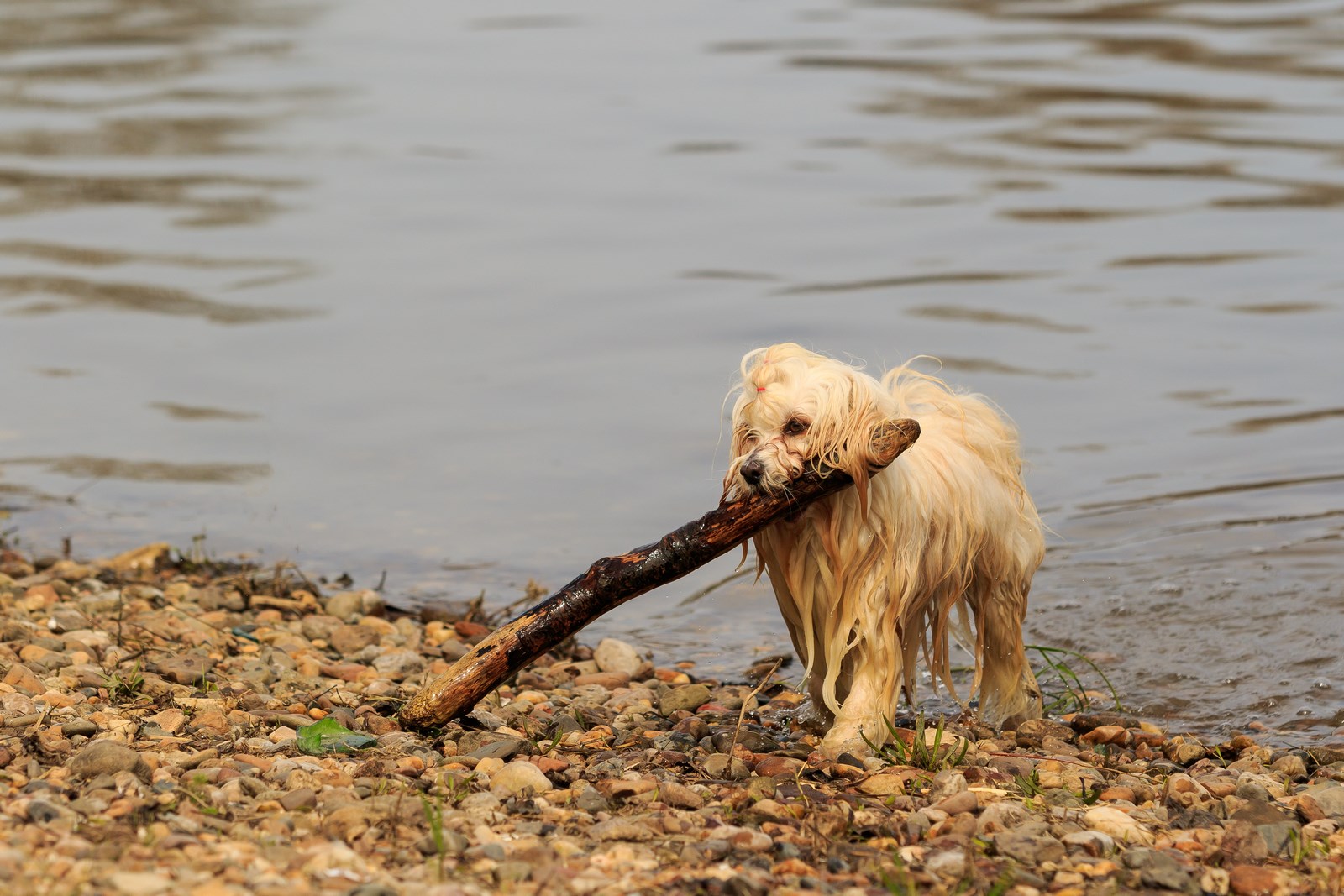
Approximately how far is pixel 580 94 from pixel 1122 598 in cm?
1364

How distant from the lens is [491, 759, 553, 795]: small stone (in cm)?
526

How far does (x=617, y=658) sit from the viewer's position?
759 centimetres

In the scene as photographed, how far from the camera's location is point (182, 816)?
471 cm

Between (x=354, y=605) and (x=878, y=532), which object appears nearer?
(x=878, y=532)

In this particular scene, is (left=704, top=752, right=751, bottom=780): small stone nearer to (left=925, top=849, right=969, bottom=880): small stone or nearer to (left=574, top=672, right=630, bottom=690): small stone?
(left=925, top=849, right=969, bottom=880): small stone

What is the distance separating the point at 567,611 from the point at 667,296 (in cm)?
817

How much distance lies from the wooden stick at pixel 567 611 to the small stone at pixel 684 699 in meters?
1.01

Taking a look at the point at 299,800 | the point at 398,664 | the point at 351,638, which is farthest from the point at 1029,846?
the point at 351,638

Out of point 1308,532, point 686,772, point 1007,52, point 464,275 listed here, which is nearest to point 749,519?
point 686,772

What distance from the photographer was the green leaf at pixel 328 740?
18.3ft

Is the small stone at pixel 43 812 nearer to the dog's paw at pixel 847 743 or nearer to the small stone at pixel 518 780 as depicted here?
the small stone at pixel 518 780

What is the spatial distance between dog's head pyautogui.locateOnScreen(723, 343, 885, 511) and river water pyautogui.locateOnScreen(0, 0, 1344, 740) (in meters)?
0.80

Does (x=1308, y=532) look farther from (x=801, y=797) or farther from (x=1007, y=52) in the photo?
(x=1007, y=52)

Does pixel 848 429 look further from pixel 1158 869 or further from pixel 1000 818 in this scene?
pixel 1158 869
